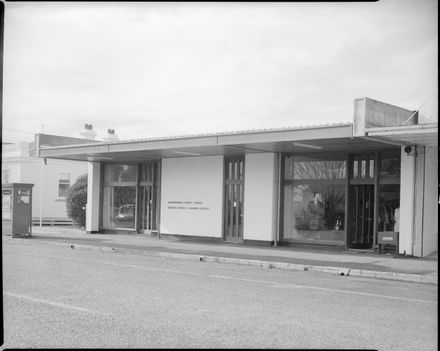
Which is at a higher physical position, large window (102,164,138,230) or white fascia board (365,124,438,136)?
white fascia board (365,124,438,136)

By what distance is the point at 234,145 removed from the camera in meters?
16.9

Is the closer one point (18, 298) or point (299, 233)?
point (18, 298)

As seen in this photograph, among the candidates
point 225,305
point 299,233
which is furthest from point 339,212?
point 225,305

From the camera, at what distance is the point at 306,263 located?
43.8 feet

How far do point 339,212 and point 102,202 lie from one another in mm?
11662

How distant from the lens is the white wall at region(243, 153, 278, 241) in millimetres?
18344

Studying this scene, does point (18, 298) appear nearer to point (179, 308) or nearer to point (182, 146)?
point (179, 308)

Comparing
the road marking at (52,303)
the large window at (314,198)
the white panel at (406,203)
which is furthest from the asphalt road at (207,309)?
the large window at (314,198)

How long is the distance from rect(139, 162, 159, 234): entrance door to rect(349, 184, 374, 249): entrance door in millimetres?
8351

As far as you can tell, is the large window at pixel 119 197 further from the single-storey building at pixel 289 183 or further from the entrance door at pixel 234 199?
the entrance door at pixel 234 199

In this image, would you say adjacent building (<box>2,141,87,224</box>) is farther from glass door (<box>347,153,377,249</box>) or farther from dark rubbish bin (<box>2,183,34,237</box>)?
glass door (<box>347,153,377,249</box>)

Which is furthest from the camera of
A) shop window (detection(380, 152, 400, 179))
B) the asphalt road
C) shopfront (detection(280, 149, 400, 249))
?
shopfront (detection(280, 149, 400, 249))

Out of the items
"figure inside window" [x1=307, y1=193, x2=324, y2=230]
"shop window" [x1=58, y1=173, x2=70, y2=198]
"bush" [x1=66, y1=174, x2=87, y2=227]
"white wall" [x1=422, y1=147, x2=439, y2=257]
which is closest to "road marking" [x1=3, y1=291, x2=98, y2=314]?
"white wall" [x1=422, y1=147, x2=439, y2=257]

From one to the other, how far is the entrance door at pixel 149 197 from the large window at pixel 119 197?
1.52 feet
